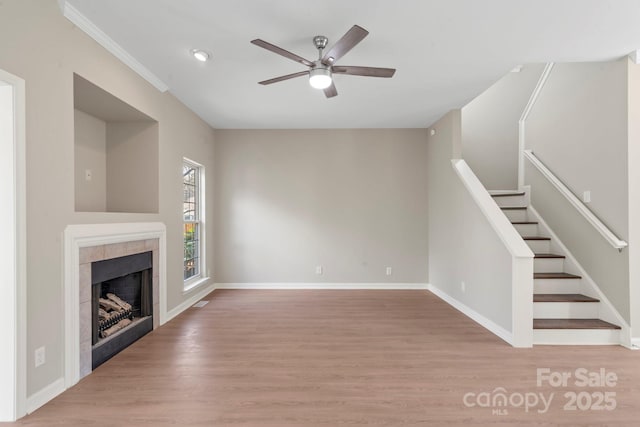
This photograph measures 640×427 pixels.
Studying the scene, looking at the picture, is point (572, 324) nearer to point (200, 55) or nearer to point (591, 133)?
point (591, 133)

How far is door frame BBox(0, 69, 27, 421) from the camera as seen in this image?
6.05 ft

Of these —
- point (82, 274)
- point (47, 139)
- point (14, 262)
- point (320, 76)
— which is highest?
point (320, 76)

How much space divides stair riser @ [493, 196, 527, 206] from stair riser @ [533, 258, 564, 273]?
112 centimetres

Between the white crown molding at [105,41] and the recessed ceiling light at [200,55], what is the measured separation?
1.95 ft

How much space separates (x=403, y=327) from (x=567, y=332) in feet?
4.95

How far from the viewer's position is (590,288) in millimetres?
3312

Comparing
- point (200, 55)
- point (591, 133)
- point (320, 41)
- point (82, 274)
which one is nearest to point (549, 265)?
point (591, 133)

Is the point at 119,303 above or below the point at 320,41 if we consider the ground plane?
below

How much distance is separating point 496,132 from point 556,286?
2.87 m

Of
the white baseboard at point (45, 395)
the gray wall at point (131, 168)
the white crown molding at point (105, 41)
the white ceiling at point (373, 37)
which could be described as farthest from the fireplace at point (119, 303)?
the white ceiling at point (373, 37)

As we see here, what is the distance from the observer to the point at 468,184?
12.7ft

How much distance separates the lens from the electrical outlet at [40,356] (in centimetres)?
201

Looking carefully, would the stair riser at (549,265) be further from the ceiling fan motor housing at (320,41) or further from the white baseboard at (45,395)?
the white baseboard at (45,395)

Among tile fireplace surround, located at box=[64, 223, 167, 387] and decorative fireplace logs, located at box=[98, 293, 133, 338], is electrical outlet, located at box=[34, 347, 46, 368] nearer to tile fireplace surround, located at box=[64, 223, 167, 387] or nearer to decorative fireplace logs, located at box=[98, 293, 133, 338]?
tile fireplace surround, located at box=[64, 223, 167, 387]
